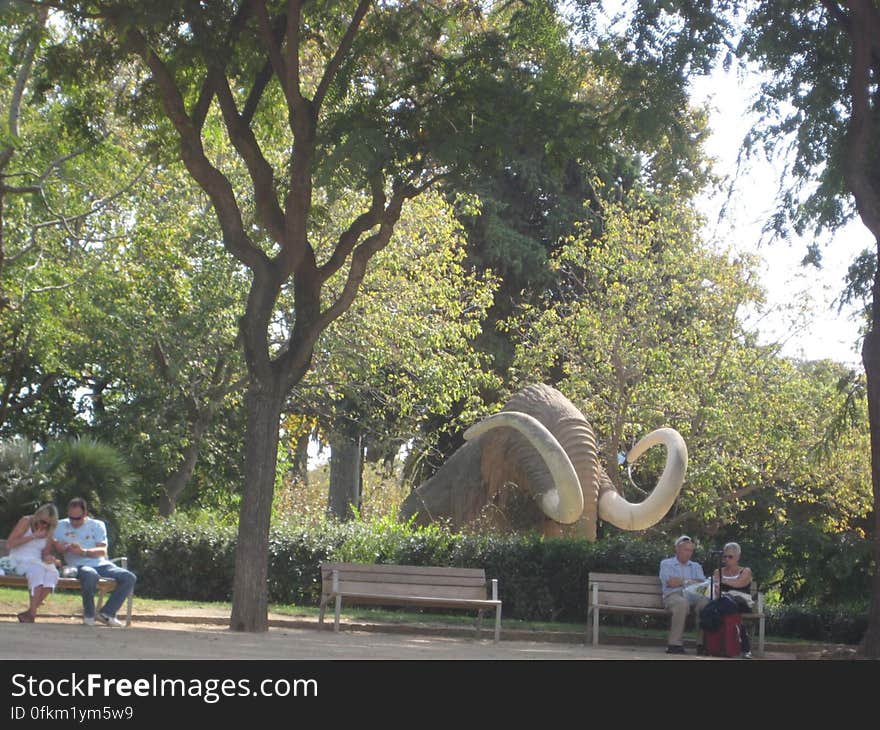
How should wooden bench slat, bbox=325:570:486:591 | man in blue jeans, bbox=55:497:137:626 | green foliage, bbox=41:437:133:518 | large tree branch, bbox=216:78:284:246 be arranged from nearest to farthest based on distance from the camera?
man in blue jeans, bbox=55:497:137:626 → large tree branch, bbox=216:78:284:246 → wooden bench slat, bbox=325:570:486:591 → green foliage, bbox=41:437:133:518

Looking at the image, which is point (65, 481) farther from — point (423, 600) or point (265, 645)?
point (265, 645)

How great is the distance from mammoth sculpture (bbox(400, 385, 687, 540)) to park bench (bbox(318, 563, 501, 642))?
2.64 m

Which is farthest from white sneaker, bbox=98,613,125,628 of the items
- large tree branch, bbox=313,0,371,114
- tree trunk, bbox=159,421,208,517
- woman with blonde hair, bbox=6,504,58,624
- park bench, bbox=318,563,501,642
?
tree trunk, bbox=159,421,208,517

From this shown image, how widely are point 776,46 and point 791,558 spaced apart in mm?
8857

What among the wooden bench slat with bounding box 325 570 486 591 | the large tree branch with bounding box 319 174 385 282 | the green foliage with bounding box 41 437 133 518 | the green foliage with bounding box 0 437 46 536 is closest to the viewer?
the large tree branch with bounding box 319 174 385 282

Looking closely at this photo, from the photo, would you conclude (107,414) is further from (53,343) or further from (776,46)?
(776,46)

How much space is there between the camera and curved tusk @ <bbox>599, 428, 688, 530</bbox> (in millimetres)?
15750

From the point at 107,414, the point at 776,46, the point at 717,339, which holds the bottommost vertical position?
the point at 107,414

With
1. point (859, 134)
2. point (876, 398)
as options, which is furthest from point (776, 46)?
point (876, 398)

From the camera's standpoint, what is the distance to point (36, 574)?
1262 centimetres

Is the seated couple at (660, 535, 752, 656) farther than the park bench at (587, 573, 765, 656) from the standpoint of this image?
No

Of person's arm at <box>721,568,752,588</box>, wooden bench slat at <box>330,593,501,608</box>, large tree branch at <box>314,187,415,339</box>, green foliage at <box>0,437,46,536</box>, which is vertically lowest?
wooden bench slat at <box>330,593,501,608</box>

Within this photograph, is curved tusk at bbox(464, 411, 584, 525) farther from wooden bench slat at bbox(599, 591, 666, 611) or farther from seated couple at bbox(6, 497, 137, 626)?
seated couple at bbox(6, 497, 137, 626)

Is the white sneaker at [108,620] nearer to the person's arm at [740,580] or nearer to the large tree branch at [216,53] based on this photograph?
the large tree branch at [216,53]
